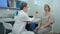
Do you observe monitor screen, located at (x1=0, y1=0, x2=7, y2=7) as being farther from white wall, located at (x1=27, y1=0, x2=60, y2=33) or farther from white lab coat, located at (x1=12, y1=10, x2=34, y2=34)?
white lab coat, located at (x1=12, y1=10, x2=34, y2=34)

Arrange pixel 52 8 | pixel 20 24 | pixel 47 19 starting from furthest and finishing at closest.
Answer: pixel 52 8 → pixel 47 19 → pixel 20 24

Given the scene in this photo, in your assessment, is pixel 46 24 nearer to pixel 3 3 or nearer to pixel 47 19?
pixel 47 19

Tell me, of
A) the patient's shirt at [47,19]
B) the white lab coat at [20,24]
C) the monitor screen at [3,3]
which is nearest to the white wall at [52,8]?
the monitor screen at [3,3]

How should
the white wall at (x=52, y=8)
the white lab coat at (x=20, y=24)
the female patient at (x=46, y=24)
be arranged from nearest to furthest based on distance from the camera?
the white lab coat at (x=20, y=24) → the female patient at (x=46, y=24) → the white wall at (x=52, y=8)

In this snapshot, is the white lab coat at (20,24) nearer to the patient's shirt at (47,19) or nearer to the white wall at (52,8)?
the patient's shirt at (47,19)

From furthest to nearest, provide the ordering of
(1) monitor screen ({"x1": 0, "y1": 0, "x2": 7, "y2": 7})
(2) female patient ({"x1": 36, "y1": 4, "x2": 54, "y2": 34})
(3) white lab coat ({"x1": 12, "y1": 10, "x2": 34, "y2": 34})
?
(1) monitor screen ({"x1": 0, "y1": 0, "x2": 7, "y2": 7}) < (2) female patient ({"x1": 36, "y1": 4, "x2": 54, "y2": 34}) < (3) white lab coat ({"x1": 12, "y1": 10, "x2": 34, "y2": 34})

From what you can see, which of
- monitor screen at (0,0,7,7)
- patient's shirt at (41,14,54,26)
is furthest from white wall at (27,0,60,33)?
patient's shirt at (41,14,54,26)

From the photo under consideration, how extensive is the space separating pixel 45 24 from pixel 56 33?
1740 mm

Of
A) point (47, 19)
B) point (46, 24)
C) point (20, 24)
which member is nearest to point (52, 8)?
point (47, 19)

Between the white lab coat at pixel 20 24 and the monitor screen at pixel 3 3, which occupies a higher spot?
the monitor screen at pixel 3 3

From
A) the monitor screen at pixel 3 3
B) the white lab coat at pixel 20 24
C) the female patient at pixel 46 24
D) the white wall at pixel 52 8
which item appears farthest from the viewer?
the white wall at pixel 52 8

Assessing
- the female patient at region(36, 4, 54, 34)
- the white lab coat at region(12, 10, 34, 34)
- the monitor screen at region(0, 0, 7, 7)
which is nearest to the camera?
the white lab coat at region(12, 10, 34, 34)

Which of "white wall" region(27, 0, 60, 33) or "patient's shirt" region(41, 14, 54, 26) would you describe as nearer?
"patient's shirt" region(41, 14, 54, 26)

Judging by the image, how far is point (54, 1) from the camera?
479 cm
